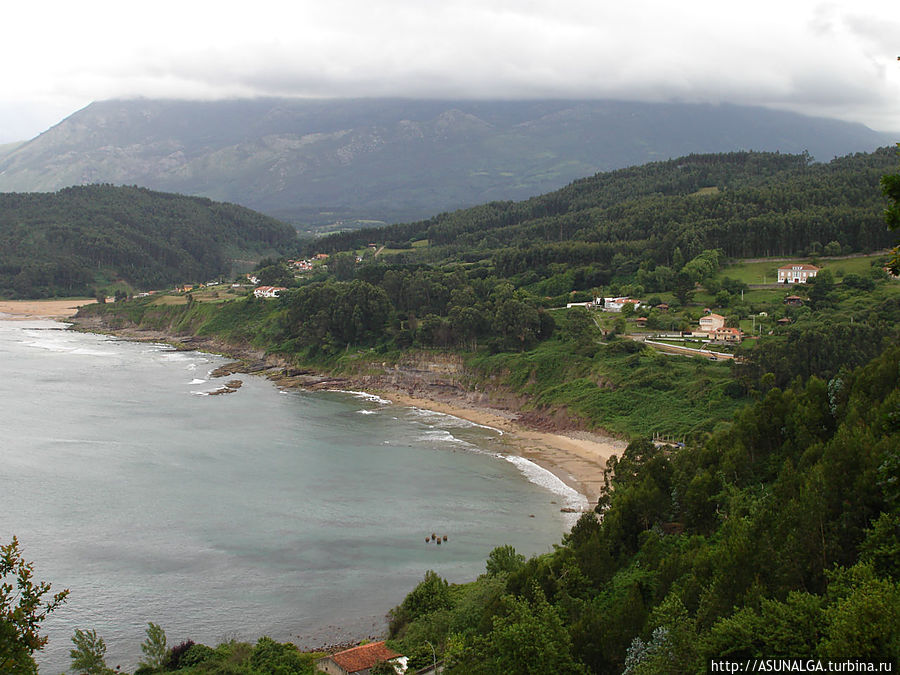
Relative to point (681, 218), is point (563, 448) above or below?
below

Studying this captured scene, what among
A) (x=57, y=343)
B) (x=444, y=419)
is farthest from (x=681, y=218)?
(x=57, y=343)

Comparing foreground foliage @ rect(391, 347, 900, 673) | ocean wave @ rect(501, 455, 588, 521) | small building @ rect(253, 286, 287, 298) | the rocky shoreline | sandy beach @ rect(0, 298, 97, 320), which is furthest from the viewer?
sandy beach @ rect(0, 298, 97, 320)

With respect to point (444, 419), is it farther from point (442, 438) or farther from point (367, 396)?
point (367, 396)

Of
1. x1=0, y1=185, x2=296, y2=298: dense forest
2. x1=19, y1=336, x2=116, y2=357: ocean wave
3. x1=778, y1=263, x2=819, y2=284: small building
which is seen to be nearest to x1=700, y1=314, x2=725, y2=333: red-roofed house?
x1=778, y1=263, x2=819, y2=284: small building

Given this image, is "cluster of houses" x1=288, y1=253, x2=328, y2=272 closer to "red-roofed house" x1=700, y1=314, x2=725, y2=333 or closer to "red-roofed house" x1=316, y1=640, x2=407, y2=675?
"red-roofed house" x1=700, y1=314, x2=725, y2=333

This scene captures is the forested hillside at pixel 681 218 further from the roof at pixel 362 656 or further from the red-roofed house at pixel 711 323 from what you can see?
the roof at pixel 362 656

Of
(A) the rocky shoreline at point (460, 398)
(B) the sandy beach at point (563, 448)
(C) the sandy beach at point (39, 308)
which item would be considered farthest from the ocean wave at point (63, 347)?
(B) the sandy beach at point (563, 448)
